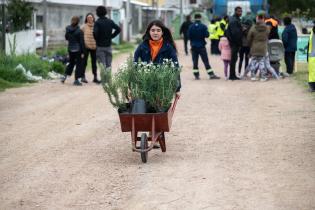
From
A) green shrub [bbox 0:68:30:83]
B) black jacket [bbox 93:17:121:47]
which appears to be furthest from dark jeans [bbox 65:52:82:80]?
green shrub [bbox 0:68:30:83]

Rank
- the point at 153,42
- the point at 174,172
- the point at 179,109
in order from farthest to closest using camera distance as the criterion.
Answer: the point at 179,109 < the point at 153,42 < the point at 174,172

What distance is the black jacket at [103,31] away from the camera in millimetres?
18781

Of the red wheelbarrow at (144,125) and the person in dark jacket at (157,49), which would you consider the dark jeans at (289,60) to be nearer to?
the person in dark jacket at (157,49)

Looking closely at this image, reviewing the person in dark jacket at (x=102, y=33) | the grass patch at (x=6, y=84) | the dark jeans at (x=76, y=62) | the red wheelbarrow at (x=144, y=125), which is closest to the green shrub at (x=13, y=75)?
the grass patch at (x=6, y=84)

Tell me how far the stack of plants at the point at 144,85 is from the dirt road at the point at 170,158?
0.69 meters

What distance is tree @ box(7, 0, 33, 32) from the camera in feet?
86.3

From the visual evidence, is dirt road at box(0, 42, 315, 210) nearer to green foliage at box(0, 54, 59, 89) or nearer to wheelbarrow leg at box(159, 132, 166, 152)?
wheelbarrow leg at box(159, 132, 166, 152)

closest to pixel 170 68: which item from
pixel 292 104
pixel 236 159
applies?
pixel 236 159

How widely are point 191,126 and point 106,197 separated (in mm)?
4694

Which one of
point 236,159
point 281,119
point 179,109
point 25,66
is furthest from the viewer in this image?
point 25,66

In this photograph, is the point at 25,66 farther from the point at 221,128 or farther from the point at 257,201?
the point at 257,201

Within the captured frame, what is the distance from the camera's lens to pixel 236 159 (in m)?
9.35

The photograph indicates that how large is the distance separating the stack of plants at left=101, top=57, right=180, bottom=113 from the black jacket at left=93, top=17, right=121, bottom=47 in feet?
30.3

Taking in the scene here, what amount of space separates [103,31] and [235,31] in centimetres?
360
